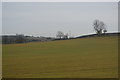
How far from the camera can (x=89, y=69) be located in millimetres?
3234

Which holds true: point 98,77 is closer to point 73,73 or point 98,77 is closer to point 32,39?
point 73,73

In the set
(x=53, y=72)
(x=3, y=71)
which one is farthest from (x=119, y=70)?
(x=3, y=71)

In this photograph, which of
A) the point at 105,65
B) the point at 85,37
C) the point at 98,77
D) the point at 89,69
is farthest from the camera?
the point at 85,37

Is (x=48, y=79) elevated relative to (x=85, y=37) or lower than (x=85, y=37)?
lower

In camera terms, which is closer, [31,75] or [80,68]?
[31,75]

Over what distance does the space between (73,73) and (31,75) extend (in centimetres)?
63

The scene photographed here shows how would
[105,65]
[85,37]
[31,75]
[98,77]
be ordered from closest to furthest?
[98,77] < [31,75] < [105,65] < [85,37]

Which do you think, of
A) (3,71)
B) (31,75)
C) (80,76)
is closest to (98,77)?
(80,76)

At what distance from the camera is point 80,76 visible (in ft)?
9.12

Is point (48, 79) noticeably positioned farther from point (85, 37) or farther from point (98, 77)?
point (85, 37)

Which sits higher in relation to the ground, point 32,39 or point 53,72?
point 32,39

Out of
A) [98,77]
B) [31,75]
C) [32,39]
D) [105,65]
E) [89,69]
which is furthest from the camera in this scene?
[32,39]

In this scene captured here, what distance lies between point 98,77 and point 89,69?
55cm

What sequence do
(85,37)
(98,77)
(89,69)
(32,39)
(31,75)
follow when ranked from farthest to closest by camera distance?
(32,39) < (85,37) < (89,69) < (31,75) < (98,77)
